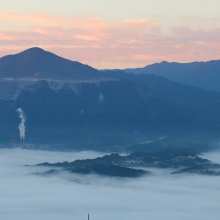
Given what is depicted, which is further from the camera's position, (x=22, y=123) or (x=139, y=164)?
(x=22, y=123)

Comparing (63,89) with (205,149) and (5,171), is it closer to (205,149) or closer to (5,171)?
(205,149)

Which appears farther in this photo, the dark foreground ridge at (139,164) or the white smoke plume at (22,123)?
the white smoke plume at (22,123)

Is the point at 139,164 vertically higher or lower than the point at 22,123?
lower

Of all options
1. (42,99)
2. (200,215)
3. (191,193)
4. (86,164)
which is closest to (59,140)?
(42,99)

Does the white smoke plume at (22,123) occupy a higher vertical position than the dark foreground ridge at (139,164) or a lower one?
higher

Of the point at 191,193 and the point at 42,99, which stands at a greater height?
the point at 42,99

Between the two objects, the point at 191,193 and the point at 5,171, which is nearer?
the point at 191,193

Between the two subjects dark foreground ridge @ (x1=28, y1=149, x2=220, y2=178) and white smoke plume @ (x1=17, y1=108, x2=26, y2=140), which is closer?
dark foreground ridge @ (x1=28, y1=149, x2=220, y2=178)

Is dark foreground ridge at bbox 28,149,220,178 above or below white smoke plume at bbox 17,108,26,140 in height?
below
